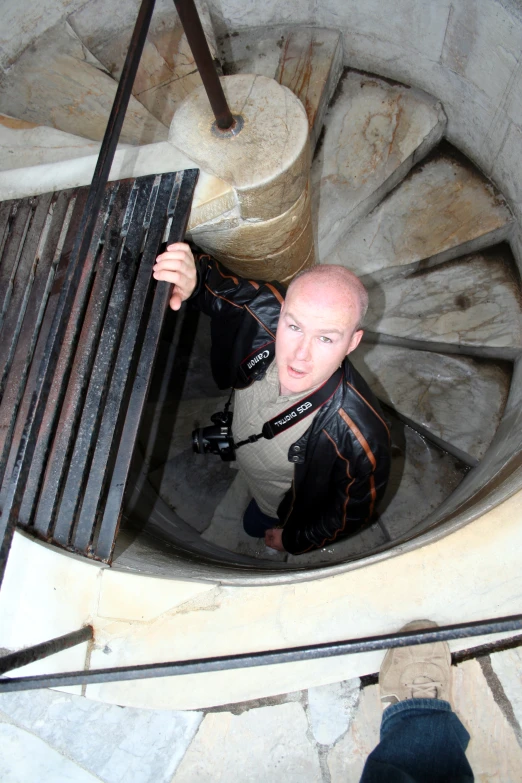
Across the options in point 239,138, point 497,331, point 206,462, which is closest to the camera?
point 239,138

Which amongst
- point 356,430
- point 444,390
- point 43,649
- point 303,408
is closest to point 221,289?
point 303,408

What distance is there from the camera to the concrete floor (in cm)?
192

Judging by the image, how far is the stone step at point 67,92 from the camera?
347 cm

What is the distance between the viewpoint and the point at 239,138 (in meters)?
2.83

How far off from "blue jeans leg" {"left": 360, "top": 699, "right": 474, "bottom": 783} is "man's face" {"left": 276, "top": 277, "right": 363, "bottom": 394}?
1353mm

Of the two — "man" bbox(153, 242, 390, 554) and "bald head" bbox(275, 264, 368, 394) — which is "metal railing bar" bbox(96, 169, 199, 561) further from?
"bald head" bbox(275, 264, 368, 394)

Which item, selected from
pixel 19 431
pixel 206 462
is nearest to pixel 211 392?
pixel 206 462

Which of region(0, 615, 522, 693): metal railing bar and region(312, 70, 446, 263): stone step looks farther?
region(312, 70, 446, 263): stone step

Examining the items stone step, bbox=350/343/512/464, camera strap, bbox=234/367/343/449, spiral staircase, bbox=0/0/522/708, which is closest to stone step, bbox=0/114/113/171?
spiral staircase, bbox=0/0/522/708

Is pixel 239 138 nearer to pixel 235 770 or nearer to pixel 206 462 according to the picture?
pixel 206 462

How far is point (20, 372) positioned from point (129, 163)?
129 cm

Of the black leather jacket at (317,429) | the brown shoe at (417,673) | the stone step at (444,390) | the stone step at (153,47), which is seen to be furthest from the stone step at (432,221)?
the brown shoe at (417,673)

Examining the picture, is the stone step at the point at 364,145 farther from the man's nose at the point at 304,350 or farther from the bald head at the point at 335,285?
the man's nose at the point at 304,350

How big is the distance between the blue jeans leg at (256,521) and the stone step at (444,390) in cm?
126
